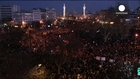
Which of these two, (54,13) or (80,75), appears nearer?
(80,75)

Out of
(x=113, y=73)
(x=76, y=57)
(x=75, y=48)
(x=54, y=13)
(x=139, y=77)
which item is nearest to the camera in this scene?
(x=139, y=77)

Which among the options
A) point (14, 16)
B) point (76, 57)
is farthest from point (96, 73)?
point (14, 16)

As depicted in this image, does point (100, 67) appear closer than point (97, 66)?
Yes

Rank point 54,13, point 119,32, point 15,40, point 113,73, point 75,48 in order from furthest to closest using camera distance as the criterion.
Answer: point 54,13, point 119,32, point 15,40, point 75,48, point 113,73

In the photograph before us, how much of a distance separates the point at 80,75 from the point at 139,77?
12.6 ft

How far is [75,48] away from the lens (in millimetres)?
21609

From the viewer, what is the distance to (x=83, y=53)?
67.6ft

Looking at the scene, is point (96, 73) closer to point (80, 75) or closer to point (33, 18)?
point (80, 75)

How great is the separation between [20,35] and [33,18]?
71730 mm

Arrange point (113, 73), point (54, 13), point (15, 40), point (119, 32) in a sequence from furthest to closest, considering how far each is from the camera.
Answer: point (54, 13) < point (119, 32) < point (15, 40) < point (113, 73)

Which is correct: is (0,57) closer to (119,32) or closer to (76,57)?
(76,57)

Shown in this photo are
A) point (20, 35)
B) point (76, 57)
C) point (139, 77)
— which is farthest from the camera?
point (20, 35)

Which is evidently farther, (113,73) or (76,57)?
(76,57)

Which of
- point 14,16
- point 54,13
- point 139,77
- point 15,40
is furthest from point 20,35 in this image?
point 54,13
